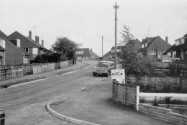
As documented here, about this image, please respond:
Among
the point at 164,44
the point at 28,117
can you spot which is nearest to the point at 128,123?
the point at 28,117

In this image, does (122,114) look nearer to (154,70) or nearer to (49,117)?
(49,117)

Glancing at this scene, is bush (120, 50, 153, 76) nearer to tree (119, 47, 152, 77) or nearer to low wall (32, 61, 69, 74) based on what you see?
tree (119, 47, 152, 77)

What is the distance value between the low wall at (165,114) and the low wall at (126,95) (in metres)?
0.54

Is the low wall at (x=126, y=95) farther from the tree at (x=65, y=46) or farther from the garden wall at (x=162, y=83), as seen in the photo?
the tree at (x=65, y=46)

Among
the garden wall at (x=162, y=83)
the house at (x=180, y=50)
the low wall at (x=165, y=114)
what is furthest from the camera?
the house at (x=180, y=50)

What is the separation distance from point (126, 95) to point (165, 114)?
2.72 m

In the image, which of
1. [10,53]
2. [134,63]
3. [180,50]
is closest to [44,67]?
[10,53]

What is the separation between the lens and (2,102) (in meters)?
13.1

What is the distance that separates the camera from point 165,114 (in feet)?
31.5

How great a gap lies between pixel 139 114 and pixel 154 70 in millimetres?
6356

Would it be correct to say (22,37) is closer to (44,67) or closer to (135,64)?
(44,67)

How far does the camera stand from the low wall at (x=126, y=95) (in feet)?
36.3

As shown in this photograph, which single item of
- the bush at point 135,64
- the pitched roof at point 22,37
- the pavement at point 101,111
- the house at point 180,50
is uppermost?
the pitched roof at point 22,37

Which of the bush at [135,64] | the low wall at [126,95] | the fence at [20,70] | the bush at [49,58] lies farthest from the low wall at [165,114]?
the bush at [49,58]
